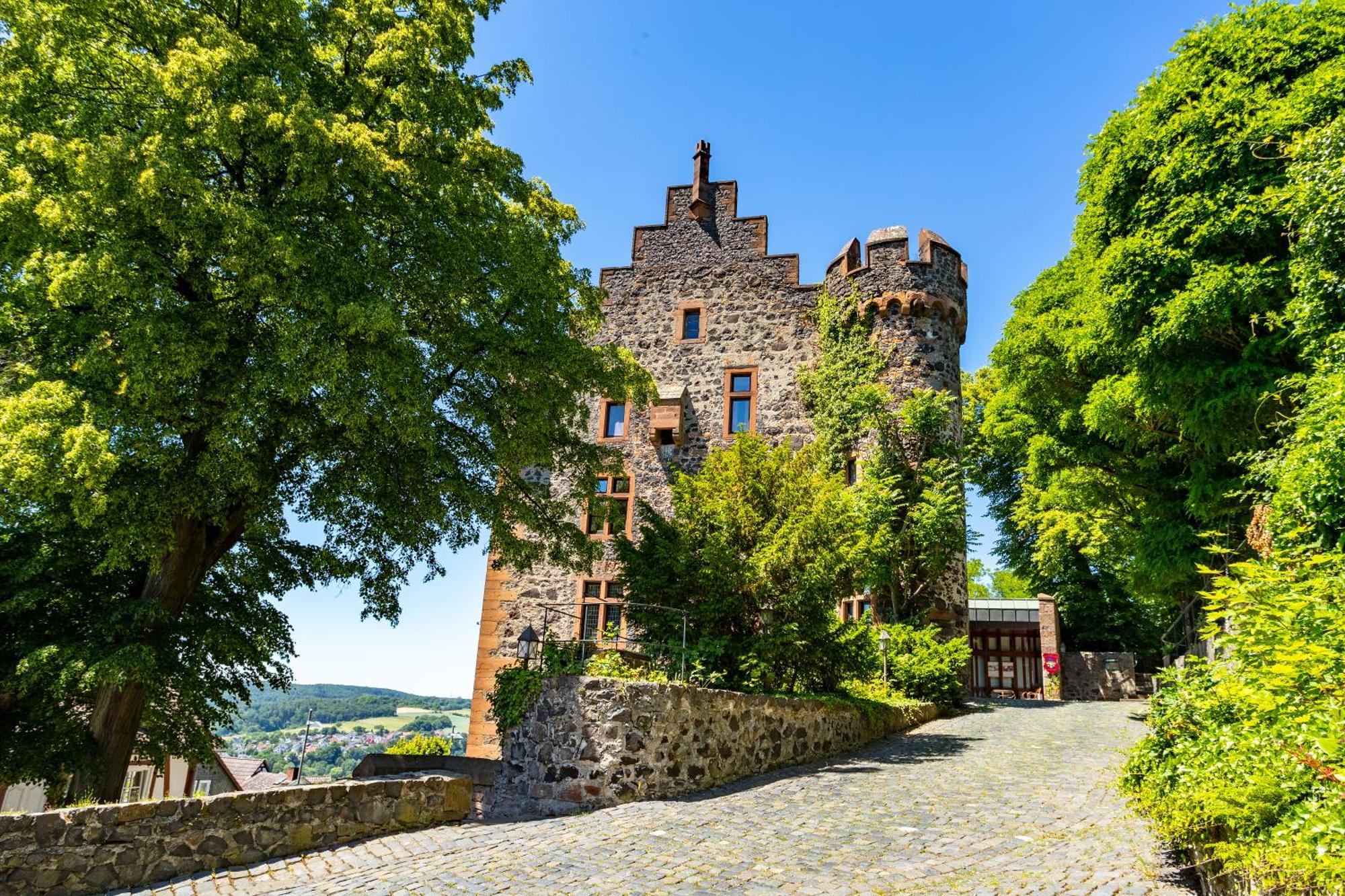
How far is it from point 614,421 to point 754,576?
12.2 m

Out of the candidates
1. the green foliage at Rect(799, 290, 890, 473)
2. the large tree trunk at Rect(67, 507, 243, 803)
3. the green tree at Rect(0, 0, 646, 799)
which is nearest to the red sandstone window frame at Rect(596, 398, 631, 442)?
the green foliage at Rect(799, 290, 890, 473)

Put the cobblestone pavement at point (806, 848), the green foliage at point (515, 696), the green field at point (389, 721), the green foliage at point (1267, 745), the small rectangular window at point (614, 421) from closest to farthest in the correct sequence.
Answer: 1. the green foliage at point (1267, 745)
2. the cobblestone pavement at point (806, 848)
3. the green foliage at point (515, 696)
4. the small rectangular window at point (614, 421)
5. the green field at point (389, 721)

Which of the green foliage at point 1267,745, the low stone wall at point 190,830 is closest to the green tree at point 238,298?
the low stone wall at point 190,830

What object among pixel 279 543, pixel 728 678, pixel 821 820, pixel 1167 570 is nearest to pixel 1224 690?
pixel 821 820

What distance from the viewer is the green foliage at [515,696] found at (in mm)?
10008

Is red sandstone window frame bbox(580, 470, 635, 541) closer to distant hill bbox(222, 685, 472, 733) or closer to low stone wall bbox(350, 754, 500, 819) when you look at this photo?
low stone wall bbox(350, 754, 500, 819)

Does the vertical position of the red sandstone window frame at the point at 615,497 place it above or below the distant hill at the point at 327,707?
above

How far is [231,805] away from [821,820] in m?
5.38

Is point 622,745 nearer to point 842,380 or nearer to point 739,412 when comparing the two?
point 842,380

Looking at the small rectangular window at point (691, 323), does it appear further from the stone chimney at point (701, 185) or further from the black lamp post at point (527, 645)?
the black lamp post at point (527, 645)

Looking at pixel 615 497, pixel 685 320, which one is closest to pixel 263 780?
pixel 615 497

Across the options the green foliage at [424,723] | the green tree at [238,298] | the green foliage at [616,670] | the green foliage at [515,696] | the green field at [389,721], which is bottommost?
the green field at [389,721]

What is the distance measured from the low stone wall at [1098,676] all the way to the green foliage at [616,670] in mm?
18158

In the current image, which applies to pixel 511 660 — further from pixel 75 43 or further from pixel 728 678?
pixel 75 43
